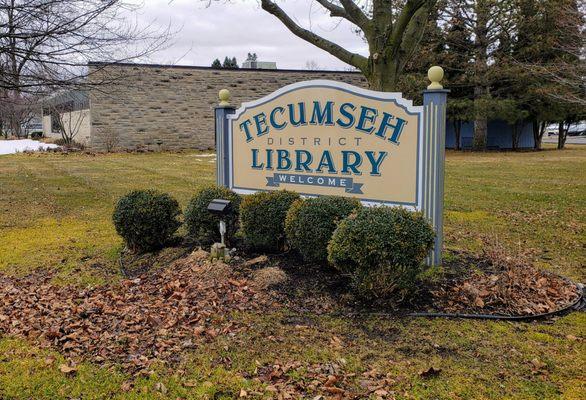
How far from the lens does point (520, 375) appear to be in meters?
3.35

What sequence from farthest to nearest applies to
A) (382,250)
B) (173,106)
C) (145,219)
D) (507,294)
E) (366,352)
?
(173,106), (145,219), (507,294), (382,250), (366,352)

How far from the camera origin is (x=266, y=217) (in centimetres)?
574

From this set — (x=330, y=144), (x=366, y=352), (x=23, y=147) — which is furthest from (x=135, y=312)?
(x=23, y=147)

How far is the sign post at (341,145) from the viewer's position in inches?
206

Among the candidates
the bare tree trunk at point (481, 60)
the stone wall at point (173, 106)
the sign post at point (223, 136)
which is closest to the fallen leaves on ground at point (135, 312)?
the sign post at point (223, 136)

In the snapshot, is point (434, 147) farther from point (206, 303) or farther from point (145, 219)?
point (145, 219)

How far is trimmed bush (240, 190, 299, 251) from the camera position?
5.74 m

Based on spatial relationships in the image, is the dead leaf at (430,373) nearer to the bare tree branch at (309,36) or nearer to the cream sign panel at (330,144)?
the cream sign panel at (330,144)

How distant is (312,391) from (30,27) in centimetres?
796

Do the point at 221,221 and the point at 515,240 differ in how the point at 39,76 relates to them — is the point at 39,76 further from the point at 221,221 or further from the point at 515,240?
the point at 515,240

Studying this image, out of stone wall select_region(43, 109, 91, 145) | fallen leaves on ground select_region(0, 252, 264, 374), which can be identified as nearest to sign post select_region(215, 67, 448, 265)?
fallen leaves on ground select_region(0, 252, 264, 374)

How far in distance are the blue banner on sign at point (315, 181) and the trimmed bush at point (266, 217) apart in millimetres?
354

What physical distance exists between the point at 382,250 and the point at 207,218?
2.53m

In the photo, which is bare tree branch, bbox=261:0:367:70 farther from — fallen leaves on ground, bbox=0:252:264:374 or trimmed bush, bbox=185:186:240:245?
fallen leaves on ground, bbox=0:252:264:374
